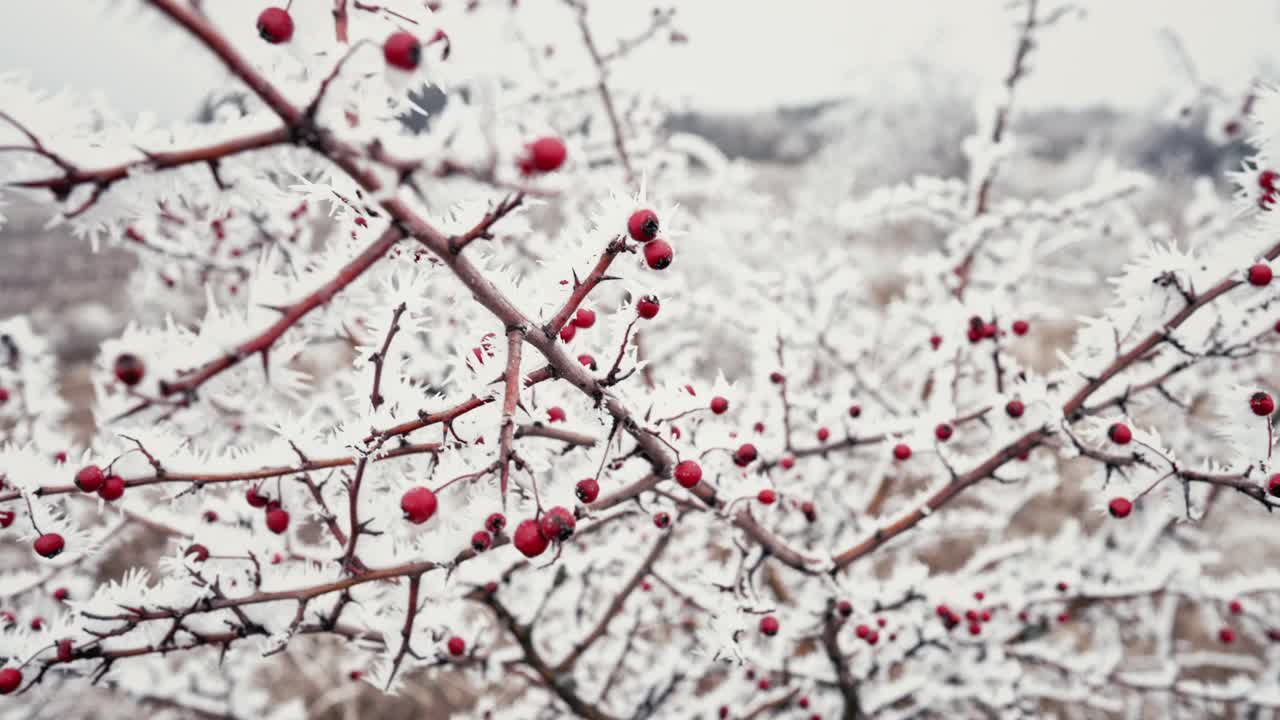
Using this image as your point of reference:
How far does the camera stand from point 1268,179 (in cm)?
117

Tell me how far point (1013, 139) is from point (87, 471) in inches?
125

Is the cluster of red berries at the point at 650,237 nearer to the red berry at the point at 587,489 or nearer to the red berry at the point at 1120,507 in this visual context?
the red berry at the point at 587,489

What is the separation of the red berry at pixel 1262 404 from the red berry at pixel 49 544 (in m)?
2.10

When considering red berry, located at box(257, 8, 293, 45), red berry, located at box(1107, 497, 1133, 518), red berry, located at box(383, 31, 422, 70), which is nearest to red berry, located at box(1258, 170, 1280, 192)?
red berry, located at box(1107, 497, 1133, 518)

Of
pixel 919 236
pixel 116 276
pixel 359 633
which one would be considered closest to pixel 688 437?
pixel 359 633

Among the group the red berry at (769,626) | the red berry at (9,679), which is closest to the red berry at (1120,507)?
the red berry at (769,626)

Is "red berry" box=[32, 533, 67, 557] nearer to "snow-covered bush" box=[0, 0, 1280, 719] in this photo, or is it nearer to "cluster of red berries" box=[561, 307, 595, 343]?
"snow-covered bush" box=[0, 0, 1280, 719]

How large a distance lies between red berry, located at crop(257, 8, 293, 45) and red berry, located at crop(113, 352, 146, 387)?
0.36 meters

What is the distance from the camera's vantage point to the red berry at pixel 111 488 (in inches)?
37.6

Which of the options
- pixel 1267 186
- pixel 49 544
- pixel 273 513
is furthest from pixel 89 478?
pixel 1267 186

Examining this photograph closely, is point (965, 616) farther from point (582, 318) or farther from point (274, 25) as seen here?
point (274, 25)

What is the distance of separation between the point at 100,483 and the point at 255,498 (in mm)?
246

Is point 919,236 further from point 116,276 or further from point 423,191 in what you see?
point 116,276

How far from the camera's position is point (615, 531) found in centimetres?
237
